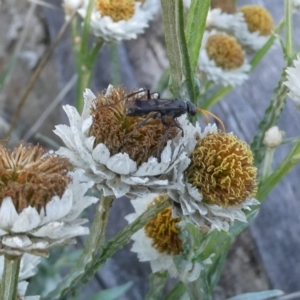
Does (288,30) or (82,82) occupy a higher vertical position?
(288,30)

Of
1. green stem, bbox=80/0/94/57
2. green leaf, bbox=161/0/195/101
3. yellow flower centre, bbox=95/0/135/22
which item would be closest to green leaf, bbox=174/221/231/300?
green leaf, bbox=161/0/195/101

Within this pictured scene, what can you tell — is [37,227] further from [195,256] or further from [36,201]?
[195,256]

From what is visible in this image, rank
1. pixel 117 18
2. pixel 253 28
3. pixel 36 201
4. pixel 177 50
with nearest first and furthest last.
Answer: pixel 36 201 < pixel 177 50 < pixel 117 18 < pixel 253 28

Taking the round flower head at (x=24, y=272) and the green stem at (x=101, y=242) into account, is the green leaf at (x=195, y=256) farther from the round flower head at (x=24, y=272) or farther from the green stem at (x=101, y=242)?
→ the round flower head at (x=24, y=272)

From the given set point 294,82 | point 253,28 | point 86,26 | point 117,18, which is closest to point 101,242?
point 294,82

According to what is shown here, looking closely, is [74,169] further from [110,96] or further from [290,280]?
[290,280]

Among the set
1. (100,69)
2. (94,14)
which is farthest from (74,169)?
(100,69)

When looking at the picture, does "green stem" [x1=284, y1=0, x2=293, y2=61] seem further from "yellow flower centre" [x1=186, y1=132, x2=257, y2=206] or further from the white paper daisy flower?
the white paper daisy flower
